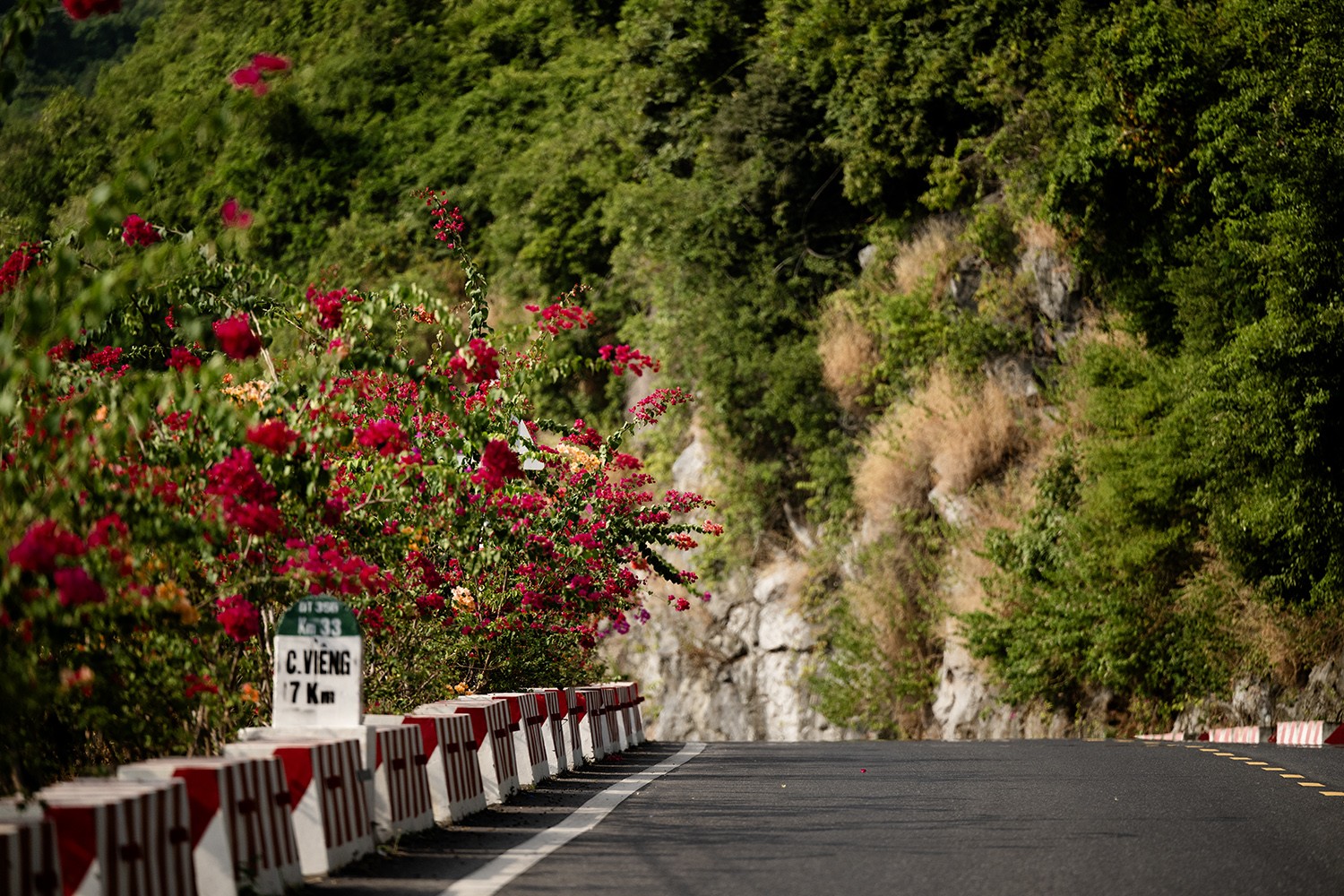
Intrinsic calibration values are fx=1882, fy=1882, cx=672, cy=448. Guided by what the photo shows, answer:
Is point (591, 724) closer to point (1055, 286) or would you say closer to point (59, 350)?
point (59, 350)

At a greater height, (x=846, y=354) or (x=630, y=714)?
(x=846, y=354)

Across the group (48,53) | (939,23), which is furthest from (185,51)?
(939,23)

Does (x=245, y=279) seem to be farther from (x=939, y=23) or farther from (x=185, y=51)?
(x=185, y=51)

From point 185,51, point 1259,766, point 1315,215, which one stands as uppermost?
point 185,51

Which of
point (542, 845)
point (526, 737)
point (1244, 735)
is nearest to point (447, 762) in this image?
point (542, 845)

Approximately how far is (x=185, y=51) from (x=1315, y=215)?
57892mm

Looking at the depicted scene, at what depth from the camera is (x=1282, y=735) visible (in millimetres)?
26828

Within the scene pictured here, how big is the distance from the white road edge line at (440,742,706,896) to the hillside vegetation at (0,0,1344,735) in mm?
14579

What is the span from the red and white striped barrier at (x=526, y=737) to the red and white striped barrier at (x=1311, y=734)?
41.0 ft

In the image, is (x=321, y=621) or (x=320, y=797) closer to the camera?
(x=320, y=797)

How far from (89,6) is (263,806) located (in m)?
3.64

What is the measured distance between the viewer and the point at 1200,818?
12.3 metres

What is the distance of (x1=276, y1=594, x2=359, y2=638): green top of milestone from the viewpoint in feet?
38.3

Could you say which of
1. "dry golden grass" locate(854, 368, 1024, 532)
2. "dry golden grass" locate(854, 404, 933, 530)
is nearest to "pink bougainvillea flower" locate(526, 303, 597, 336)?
"dry golden grass" locate(854, 368, 1024, 532)
